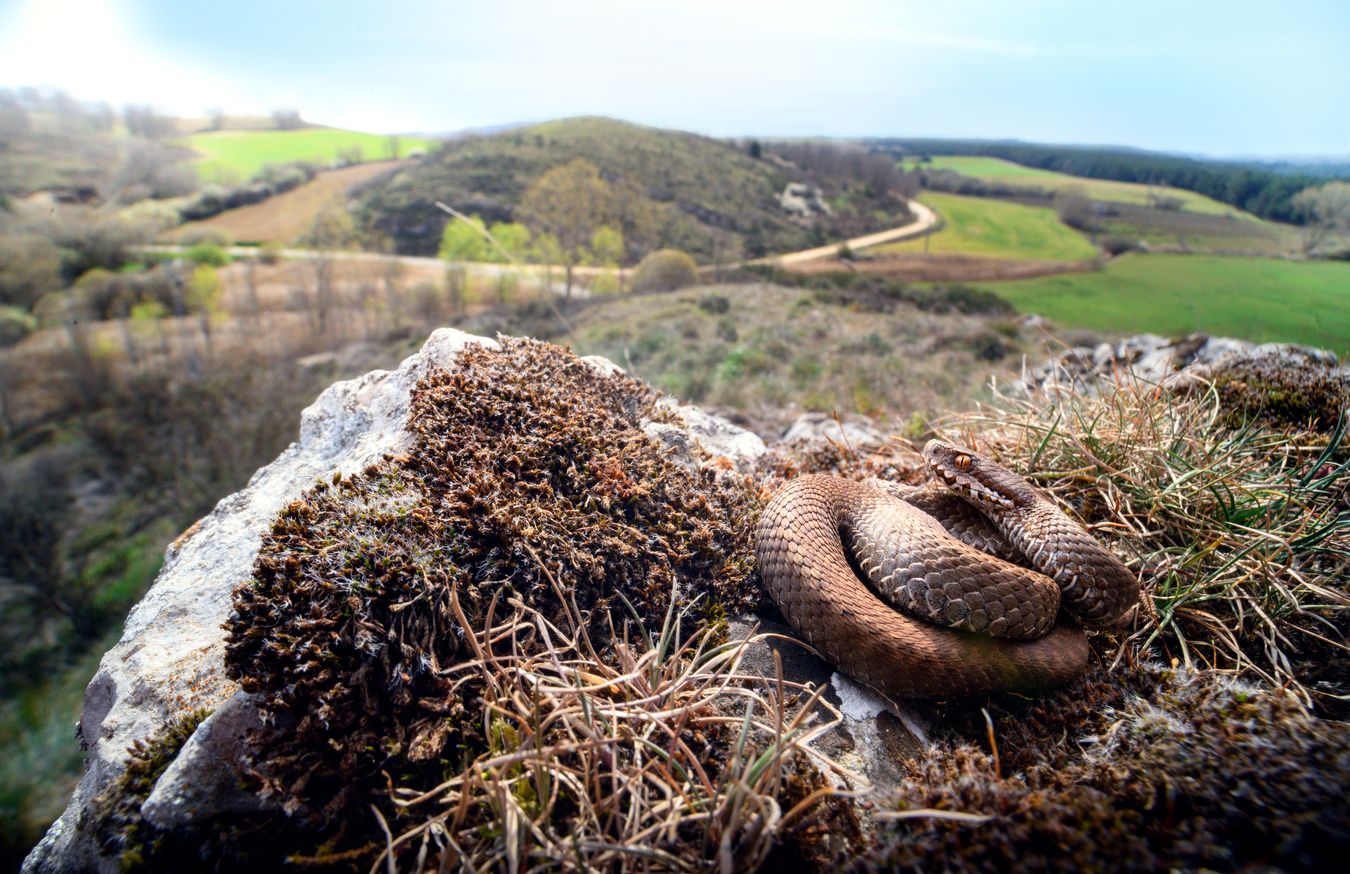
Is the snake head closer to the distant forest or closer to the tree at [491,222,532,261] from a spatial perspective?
the distant forest

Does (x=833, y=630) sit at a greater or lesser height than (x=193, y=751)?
greater

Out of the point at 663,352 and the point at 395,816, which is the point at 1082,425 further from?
the point at 663,352

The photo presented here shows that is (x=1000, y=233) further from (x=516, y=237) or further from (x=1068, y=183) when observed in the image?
(x=516, y=237)

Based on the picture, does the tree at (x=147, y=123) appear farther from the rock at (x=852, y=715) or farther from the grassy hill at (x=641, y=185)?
the rock at (x=852, y=715)

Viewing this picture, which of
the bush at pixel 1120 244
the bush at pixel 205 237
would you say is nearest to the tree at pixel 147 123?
the bush at pixel 205 237

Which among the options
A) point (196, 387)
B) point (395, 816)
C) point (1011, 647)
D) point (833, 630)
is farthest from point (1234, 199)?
point (196, 387)

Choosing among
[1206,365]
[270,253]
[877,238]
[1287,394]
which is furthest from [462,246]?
[1287,394]

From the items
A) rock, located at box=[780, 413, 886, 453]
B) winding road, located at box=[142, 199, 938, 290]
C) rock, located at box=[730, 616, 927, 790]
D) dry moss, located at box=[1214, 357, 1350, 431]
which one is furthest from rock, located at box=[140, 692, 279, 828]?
winding road, located at box=[142, 199, 938, 290]
